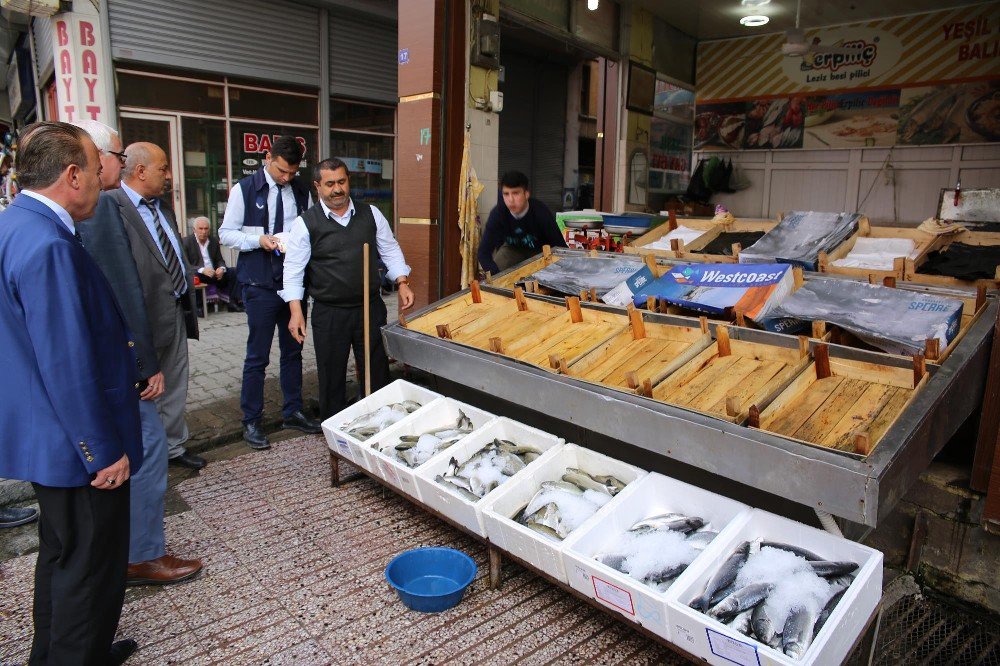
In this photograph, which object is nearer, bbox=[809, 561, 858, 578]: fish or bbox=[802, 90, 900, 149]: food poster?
bbox=[809, 561, 858, 578]: fish

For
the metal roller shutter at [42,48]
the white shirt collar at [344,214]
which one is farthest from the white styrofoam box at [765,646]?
the metal roller shutter at [42,48]

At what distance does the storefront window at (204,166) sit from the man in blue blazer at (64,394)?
8.53m

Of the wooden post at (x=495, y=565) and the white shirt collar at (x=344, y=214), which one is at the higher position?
the white shirt collar at (x=344, y=214)

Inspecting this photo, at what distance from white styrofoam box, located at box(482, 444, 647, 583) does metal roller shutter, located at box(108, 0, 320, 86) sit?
9091 millimetres

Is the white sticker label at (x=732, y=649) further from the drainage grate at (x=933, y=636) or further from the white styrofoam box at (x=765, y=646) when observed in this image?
the drainage grate at (x=933, y=636)

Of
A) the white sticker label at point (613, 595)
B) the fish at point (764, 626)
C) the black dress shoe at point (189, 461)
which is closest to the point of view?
the fish at point (764, 626)

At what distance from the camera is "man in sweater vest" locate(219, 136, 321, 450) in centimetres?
497

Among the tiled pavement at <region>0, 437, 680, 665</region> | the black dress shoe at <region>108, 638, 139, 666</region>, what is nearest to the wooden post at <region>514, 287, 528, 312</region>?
the tiled pavement at <region>0, 437, 680, 665</region>

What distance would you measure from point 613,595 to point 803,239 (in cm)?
372

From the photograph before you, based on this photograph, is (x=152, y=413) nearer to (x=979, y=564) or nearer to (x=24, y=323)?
(x=24, y=323)

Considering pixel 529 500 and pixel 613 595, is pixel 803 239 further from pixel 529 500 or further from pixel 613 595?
pixel 613 595

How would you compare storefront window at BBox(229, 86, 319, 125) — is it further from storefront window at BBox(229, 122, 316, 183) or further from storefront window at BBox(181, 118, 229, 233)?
storefront window at BBox(181, 118, 229, 233)

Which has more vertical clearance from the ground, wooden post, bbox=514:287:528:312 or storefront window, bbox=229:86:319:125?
storefront window, bbox=229:86:319:125

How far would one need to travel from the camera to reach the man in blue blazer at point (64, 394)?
2193 millimetres
